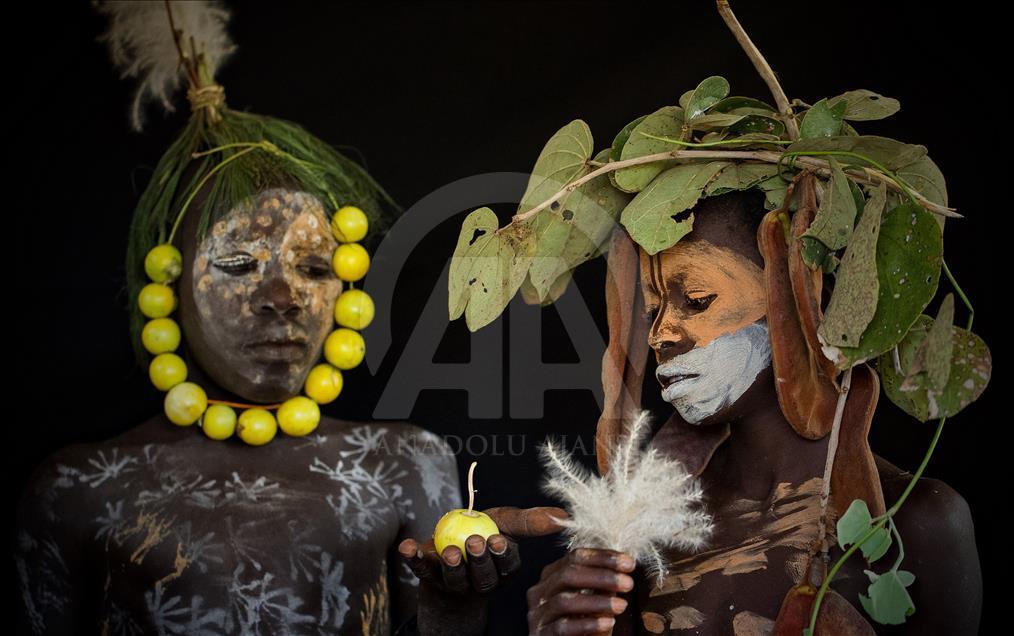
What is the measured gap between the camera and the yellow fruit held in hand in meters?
1.92

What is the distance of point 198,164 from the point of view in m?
2.74

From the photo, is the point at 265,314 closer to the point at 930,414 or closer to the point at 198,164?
the point at 198,164

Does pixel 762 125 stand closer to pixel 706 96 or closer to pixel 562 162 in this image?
pixel 706 96

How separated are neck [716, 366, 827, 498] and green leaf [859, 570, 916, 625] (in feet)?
0.69

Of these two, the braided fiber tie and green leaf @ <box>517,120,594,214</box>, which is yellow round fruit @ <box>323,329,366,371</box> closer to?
the braided fiber tie

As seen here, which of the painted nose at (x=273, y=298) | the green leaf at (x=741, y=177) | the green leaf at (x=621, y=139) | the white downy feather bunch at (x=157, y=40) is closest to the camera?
the green leaf at (x=741, y=177)

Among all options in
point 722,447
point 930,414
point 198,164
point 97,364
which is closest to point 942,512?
point 930,414

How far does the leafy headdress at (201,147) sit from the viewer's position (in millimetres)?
2684

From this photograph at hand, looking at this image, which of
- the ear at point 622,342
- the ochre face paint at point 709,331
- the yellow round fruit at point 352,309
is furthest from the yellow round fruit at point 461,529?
the yellow round fruit at point 352,309

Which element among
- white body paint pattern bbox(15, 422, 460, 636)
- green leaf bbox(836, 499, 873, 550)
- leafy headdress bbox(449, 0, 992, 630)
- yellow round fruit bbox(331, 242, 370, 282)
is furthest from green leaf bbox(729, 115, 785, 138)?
white body paint pattern bbox(15, 422, 460, 636)

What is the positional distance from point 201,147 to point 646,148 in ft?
4.23

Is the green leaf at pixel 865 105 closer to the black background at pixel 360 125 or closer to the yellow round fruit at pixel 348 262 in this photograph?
the black background at pixel 360 125

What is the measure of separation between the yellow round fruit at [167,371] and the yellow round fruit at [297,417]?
25 centimetres

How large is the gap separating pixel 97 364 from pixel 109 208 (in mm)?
417
